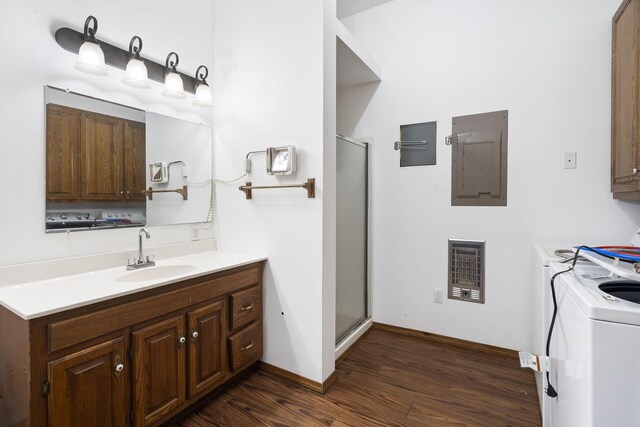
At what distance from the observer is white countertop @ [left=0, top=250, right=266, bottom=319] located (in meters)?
1.11

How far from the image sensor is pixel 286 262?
6.45 feet

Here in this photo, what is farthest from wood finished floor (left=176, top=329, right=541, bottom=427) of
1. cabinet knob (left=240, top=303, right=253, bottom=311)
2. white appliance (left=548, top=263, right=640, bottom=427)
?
white appliance (left=548, top=263, right=640, bottom=427)

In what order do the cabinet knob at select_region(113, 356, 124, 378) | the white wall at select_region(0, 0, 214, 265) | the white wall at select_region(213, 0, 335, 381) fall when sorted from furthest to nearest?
1. the white wall at select_region(213, 0, 335, 381)
2. the white wall at select_region(0, 0, 214, 265)
3. the cabinet knob at select_region(113, 356, 124, 378)

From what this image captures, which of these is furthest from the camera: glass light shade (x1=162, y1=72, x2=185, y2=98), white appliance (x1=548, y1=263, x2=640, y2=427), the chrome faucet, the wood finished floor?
glass light shade (x1=162, y1=72, x2=185, y2=98)

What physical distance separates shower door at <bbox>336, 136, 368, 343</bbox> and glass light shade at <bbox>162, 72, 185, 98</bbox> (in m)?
1.16

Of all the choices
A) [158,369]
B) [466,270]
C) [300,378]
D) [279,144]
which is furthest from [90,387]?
[466,270]

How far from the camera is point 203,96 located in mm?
2148

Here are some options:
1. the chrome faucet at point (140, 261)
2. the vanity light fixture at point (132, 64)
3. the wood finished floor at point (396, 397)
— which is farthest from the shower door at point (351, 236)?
the chrome faucet at point (140, 261)

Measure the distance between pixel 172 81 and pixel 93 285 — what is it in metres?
1.37

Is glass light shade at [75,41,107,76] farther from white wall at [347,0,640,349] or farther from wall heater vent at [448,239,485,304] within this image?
wall heater vent at [448,239,485,304]

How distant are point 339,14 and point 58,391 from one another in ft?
11.3

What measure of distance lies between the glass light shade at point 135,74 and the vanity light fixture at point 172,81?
184 millimetres

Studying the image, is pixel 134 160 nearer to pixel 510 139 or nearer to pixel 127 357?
pixel 127 357


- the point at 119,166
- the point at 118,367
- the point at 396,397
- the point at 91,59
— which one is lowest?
the point at 396,397
